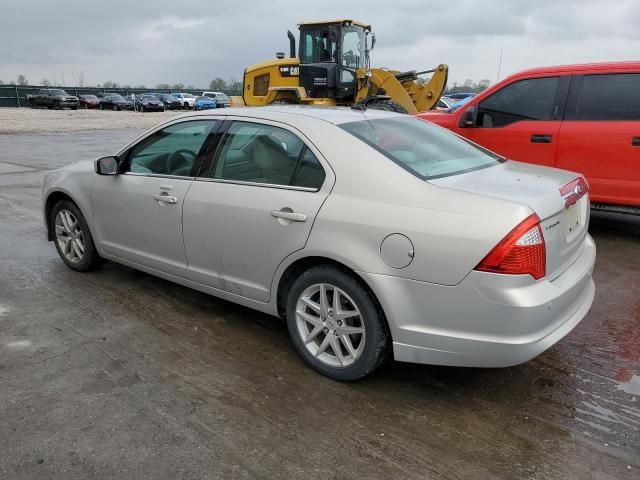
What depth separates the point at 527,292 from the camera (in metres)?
2.65

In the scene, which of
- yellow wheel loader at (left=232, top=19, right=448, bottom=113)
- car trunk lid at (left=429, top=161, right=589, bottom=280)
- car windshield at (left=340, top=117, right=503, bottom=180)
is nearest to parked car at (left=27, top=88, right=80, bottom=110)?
yellow wheel loader at (left=232, top=19, right=448, bottom=113)

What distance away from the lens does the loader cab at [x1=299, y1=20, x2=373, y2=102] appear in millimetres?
12914

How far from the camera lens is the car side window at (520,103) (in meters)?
6.23

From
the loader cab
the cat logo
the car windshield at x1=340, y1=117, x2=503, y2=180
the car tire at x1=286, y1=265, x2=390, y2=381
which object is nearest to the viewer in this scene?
the car tire at x1=286, y1=265, x2=390, y2=381

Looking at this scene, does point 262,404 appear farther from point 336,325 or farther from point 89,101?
point 89,101

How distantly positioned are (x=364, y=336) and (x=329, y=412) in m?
0.44

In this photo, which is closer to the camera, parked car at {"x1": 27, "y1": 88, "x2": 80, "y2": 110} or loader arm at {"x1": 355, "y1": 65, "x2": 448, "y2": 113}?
loader arm at {"x1": 355, "y1": 65, "x2": 448, "y2": 113}

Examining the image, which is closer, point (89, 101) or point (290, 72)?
point (290, 72)

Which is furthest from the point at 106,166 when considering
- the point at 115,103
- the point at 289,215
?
the point at 115,103

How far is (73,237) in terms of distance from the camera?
495cm

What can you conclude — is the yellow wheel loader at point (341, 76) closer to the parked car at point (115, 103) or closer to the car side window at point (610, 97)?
the car side window at point (610, 97)

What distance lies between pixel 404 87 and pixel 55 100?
40.1 meters

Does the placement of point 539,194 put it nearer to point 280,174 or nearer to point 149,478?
point 280,174

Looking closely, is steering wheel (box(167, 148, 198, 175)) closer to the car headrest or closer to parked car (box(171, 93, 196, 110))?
the car headrest
